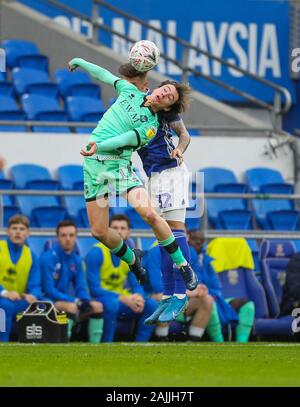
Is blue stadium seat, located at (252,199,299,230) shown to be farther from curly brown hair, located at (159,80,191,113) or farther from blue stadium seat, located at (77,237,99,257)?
curly brown hair, located at (159,80,191,113)

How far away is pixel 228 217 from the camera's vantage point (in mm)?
18750

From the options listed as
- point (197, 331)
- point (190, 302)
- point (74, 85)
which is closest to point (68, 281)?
point (190, 302)

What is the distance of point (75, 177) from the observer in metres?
18.9

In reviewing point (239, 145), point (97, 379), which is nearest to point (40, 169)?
point (239, 145)

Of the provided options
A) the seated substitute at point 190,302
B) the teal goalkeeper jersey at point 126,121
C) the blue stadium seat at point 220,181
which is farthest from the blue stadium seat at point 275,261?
the teal goalkeeper jersey at point 126,121

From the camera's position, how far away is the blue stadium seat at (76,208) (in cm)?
1798

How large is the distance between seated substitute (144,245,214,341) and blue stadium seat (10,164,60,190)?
310cm

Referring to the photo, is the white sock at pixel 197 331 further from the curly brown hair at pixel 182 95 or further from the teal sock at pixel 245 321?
the curly brown hair at pixel 182 95

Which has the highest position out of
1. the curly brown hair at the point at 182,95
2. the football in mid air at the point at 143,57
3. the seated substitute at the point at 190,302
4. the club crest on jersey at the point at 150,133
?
the football in mid air at the point at 143,57

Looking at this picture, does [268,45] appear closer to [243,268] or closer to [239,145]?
[239,145]

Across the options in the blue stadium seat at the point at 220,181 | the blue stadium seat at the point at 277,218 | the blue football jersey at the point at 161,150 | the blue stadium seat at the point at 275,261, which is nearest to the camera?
the blue football jersey at the point at 161,150

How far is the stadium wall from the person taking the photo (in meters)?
19.4

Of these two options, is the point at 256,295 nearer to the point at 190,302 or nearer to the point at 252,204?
the point at 190,302

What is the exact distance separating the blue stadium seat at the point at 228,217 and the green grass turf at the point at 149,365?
556cm
